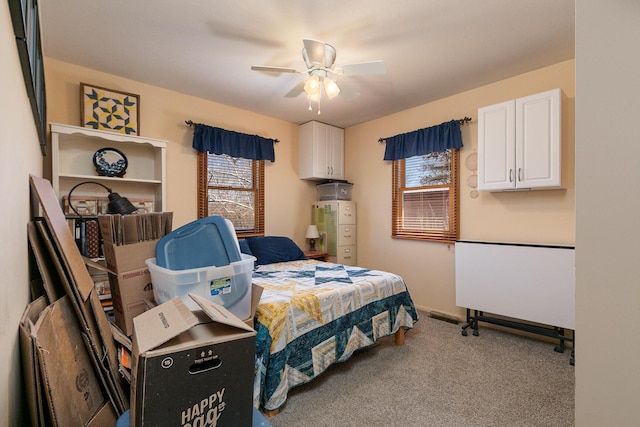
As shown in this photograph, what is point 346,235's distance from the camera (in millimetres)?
4648

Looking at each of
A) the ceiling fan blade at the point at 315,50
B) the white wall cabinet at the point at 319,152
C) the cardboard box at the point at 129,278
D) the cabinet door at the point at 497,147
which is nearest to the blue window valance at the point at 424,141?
the cabinet door at the point at 497,147

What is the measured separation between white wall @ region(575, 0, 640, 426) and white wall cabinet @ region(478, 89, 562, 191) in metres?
2.16

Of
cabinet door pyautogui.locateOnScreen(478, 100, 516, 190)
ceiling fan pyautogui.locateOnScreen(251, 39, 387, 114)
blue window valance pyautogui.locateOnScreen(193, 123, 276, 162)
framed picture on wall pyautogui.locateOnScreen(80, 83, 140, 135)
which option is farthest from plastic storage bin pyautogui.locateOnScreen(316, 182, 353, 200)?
framed picture on wall pyautogui.locateOnScreen(80, 83, 140, 135)

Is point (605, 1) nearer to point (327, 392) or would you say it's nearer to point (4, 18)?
point (4, 18)

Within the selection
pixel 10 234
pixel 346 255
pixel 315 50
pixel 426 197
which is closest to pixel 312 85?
pixel 315 50

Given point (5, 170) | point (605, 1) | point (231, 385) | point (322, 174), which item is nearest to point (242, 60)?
point (322, 174)

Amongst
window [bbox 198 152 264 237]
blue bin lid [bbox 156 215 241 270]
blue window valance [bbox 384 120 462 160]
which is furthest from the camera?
window [bbox 198 152 264 237]

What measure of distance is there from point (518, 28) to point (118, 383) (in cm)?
338

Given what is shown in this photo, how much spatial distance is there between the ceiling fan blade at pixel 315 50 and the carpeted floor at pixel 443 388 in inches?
96.9

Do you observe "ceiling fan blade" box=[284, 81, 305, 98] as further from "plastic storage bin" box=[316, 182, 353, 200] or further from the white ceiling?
"plastic storage bin" box=[316, 182, 353, 200]

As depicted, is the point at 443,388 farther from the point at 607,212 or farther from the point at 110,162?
the point at 110,162

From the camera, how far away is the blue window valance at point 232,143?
12.3 ft

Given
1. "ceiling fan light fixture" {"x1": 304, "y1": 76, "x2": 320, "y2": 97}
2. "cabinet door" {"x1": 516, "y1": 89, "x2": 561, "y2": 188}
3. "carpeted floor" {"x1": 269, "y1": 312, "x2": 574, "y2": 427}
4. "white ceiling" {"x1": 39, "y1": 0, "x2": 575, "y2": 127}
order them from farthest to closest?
"cabinet door" {"x1": 516, "y1": 89, "x2": 561, "y2": 188}, "ceiling fan light fixture" {"x1": 304, "y1": 76, "x2": 320, "y2": 97}, "white ceiling" {"x1": 39, "y1": 0, "x2": 575, "y2": 127}, "carpeted floor" {"x1": 269, "y1": 312, "x2": 574, "y2": 427}

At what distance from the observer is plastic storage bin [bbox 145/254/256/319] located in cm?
155
